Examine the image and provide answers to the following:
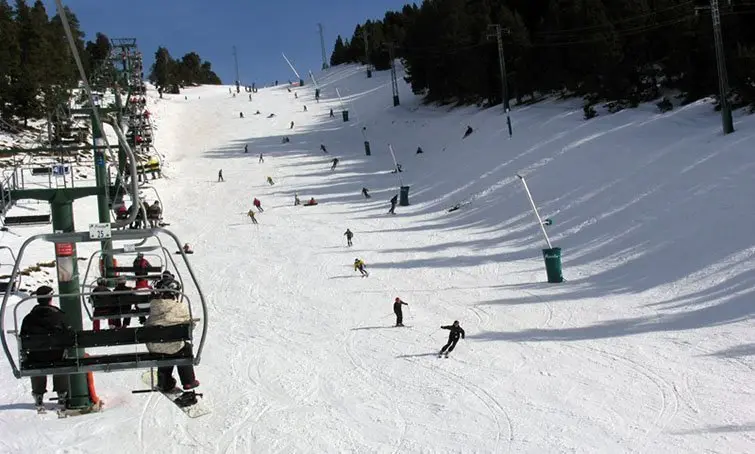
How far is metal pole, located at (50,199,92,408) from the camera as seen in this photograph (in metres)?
9.80

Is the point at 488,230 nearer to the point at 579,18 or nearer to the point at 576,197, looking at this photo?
the point at 576,197

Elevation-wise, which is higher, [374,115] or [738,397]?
[374,115]

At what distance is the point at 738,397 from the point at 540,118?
96.4ft

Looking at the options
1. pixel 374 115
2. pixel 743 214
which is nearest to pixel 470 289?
pixel 743 214

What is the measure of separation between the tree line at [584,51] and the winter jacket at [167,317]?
78.8ft

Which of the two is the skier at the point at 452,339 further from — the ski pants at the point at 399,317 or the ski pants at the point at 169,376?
the ski pants at the point at 169,376

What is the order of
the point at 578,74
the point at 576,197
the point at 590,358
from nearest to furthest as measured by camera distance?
the point at 590,358 < the point at 576,197 < the point at 578,74

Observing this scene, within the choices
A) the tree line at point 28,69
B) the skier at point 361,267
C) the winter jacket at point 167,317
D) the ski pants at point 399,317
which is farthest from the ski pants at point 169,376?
the tree line at point 28,69

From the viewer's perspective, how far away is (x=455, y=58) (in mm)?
52594

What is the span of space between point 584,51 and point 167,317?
1437 inches

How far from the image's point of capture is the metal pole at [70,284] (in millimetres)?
9797

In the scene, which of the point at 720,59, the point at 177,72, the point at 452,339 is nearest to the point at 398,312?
the point at 452,339

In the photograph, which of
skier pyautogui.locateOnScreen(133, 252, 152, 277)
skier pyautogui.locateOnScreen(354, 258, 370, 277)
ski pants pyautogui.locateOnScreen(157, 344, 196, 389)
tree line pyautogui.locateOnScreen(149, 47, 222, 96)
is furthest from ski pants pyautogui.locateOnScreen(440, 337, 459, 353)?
tree line pyautogui.locateOnScreen(149, 47, 222, 96)

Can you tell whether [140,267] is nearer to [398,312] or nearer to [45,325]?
[45,325]
